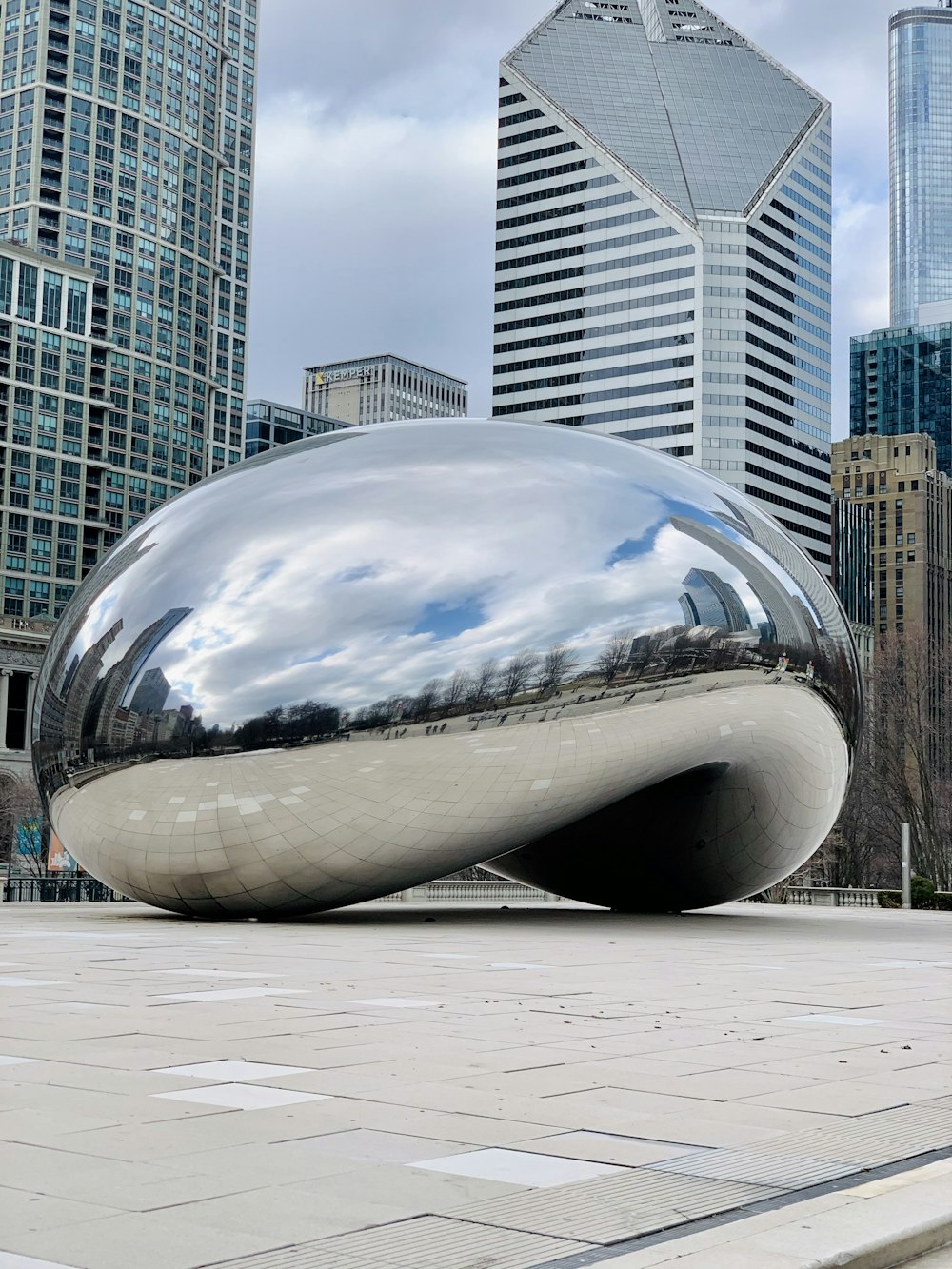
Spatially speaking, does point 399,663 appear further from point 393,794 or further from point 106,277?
point 106,277

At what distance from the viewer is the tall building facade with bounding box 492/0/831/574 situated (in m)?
171

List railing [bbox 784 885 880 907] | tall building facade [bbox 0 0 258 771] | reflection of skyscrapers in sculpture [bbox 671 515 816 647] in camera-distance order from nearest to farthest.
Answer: reflection of skyscrapers in sculpture [bbox 671 515 816 647], railing [bbox 784 885 880 907], tall building facade [bbox 0 0 258 771]

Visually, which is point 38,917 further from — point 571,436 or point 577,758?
point 571,436

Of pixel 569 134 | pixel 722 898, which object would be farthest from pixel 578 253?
pixel 722 898

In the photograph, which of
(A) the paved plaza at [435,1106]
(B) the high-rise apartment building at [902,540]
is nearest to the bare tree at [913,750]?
(A) the paved plaza at [435,1106]

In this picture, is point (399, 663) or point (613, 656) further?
point (613, 656)

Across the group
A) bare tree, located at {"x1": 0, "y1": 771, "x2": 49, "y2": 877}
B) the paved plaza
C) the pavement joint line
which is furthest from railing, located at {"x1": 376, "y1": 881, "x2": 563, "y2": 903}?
bare tree, located at {"x1": 0, "y1": 771, "x2": 49, "y2": 877}

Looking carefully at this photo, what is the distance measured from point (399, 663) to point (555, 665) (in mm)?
1801

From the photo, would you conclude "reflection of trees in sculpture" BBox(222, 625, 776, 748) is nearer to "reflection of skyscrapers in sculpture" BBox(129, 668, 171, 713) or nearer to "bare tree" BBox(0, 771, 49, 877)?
"reflection of skyscrapers in sculpture" BBox(129, 668, 171, 713)

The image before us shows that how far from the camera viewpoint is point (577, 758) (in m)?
18.3

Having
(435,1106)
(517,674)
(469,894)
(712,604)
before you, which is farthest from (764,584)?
(469,894)

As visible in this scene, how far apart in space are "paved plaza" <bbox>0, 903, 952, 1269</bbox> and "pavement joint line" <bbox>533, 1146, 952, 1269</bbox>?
0.6 inches

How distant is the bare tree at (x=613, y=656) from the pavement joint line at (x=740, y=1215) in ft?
38.9

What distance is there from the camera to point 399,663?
17141 millimetres
